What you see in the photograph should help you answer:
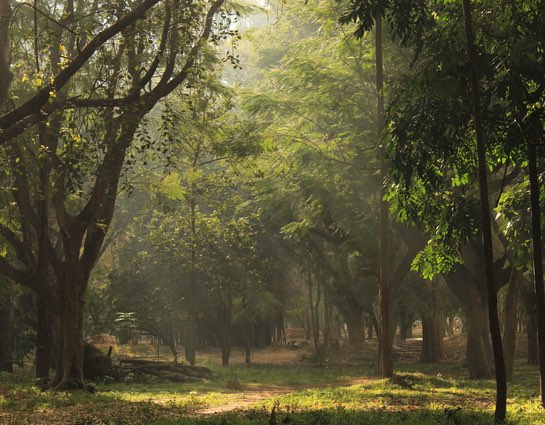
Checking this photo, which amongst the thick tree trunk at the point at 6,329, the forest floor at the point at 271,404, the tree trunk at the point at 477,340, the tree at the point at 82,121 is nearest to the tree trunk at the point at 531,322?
the forest floor at the point at 271,404

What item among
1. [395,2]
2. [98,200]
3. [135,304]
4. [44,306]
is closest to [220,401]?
[98,200]

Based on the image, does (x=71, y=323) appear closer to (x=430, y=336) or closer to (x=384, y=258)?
(x=384, y=258)

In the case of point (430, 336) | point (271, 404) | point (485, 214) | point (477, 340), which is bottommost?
point (271, 404)

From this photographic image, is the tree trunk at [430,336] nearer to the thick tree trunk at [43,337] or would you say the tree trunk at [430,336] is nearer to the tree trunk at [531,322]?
the tree trunk at [531,322]

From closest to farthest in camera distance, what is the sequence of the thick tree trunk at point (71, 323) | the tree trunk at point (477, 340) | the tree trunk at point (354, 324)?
the thick tree trunk at point (71, 323) → the tree trunk at point (477, 340) → the tree trunk at point (354, 324)

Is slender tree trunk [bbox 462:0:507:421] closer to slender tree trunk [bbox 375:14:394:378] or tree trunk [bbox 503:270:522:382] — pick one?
slender tree trunk [bbox 375:14:394:378]

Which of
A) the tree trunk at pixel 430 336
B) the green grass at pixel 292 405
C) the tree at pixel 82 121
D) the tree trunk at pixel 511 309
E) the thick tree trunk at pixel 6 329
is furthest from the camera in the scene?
the tree trunk at pixel 430 336

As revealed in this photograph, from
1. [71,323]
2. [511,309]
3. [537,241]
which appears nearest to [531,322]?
[511,309]

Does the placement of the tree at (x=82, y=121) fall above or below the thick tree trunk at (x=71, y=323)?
above

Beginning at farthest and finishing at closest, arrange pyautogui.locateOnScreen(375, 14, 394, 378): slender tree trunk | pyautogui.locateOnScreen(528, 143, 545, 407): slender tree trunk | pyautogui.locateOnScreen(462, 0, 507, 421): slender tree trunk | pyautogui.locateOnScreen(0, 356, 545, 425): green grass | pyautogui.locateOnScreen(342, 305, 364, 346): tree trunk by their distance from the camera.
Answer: pyautogui.locateOnScreen(342, 305, 364, 346): tree trunk, pyautogui.locateOnScreen(375, 14, 394, 378): slender tree trunk, pyautogui.locateOnScreen(0, 356, 545, 425): green grass, pyautogui.locateOnScreen(528, 143, 545, 407): slender tree trunk, pyautogui.locateOnScreen(462, 0, 507, 421): slender tree trunk

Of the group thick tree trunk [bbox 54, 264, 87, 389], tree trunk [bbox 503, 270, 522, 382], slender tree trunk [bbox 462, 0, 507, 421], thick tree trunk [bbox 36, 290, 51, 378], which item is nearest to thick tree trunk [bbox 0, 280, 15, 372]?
thick tree trunk [bbox 36, 290, 51, 378]

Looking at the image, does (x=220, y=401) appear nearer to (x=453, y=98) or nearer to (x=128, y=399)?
(x=128, y=399)

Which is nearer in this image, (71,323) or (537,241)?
(537,241)

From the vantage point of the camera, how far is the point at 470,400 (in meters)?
16.0
